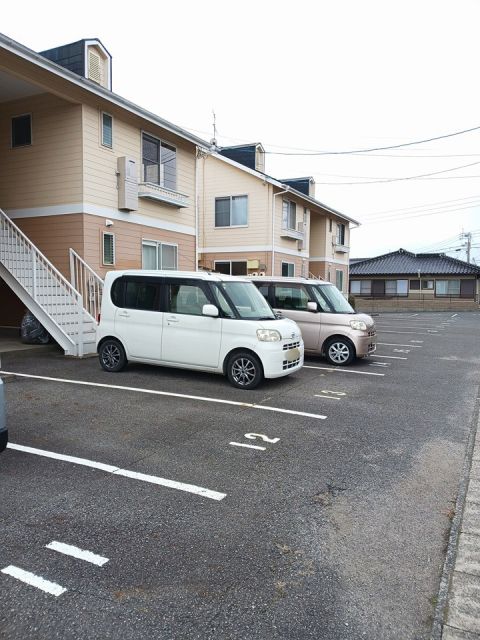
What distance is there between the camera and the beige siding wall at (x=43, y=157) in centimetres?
1105

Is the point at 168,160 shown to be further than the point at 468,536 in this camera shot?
Yes

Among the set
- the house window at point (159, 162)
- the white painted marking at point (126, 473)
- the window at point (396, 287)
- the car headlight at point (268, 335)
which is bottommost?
the white painted marking at point (126, 473)

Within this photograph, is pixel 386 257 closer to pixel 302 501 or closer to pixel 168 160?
pixel 168 160

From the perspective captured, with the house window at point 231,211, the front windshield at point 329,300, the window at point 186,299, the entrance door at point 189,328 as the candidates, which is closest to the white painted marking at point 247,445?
the entrance door at point 189,328

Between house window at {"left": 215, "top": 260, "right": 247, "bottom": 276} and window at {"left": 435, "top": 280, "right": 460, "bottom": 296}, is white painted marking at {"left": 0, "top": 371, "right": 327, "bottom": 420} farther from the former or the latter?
window at {"left": 435, "top": 280, "right": 460, "bottom": 296}

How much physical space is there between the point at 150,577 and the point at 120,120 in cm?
1186

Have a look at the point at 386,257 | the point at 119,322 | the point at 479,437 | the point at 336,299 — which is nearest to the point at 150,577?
the point at 479,437

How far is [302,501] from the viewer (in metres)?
3.60

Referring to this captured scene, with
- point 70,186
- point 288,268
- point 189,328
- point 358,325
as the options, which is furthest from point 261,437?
point 288,268

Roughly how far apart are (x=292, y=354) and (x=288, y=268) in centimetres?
1477

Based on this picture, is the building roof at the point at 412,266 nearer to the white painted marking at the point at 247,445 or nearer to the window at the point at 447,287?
the window at the point at 447,287

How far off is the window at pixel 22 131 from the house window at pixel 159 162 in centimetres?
291

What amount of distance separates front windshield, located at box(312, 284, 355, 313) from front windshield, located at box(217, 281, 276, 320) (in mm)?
2483

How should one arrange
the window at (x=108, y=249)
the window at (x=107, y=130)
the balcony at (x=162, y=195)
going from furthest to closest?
1. the balcony at (x=162, y=195)
2. the window at (x=108, y=249)
3. the window at (x=107, y=130)
